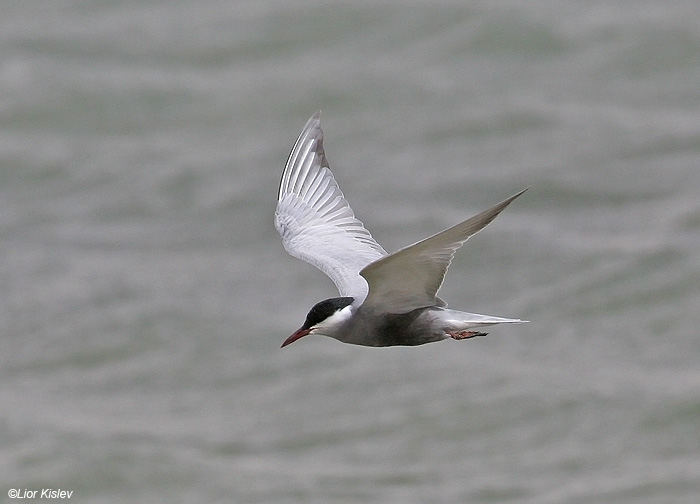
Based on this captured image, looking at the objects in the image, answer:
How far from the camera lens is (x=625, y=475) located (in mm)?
13539

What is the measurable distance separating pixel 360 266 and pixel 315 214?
2.51 ft

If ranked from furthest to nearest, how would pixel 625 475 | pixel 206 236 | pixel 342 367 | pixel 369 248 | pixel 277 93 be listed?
pixel 277 93, pixel 206 236, pixel 342 367, pixel 625 475, pixel 369 248

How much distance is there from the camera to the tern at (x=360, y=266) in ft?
20.2

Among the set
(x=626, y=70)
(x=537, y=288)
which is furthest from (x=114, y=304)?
(x=626, y=70)

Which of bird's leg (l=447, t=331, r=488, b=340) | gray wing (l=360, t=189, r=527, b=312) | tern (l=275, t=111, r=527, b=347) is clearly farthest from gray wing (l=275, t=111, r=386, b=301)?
gray wing (l=360, t=189, r=527, b=312)

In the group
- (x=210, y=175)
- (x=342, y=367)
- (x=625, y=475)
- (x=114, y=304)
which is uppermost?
(x=210, y=175)

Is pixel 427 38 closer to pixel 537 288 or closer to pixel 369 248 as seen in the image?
pixel 537 288

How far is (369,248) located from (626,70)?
12202mm

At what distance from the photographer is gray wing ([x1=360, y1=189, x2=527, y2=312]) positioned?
19.0ft
